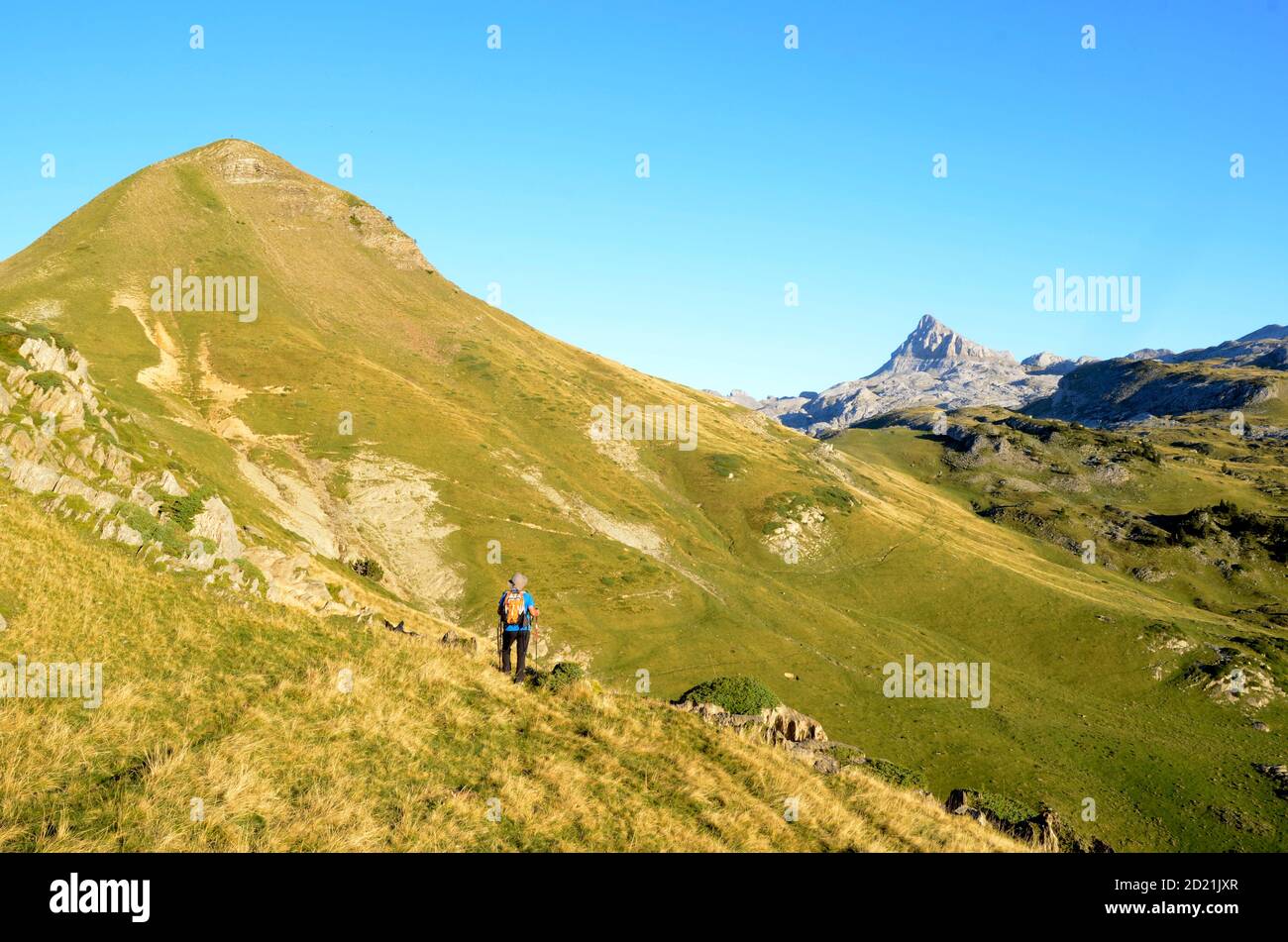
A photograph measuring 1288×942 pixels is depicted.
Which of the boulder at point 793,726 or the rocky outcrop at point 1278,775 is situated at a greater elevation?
the boulder at point 793,726

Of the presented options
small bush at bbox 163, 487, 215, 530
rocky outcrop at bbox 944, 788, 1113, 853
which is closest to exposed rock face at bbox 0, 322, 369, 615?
small bush at bbox 163, 487, 215, 530

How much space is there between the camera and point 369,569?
221 ft

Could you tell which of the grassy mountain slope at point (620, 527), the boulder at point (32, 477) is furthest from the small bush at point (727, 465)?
the boulder at point (32, 477)

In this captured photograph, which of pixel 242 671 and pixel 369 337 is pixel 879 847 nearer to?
pixel 242 671

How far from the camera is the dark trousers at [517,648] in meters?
21.2

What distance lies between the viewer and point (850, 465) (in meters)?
162

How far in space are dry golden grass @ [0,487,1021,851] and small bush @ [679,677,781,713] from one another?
1009cm

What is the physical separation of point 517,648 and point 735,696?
51.9 feet

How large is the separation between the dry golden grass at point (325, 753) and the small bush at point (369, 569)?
1908 inches

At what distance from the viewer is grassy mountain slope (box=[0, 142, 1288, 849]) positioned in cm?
6097

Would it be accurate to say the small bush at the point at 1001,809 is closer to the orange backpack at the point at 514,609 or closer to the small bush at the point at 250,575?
the orange backpack at the point at 514,609

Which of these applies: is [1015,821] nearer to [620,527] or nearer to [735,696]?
[735,696]

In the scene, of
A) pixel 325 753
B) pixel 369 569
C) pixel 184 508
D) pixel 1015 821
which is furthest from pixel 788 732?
pixel 369 569
